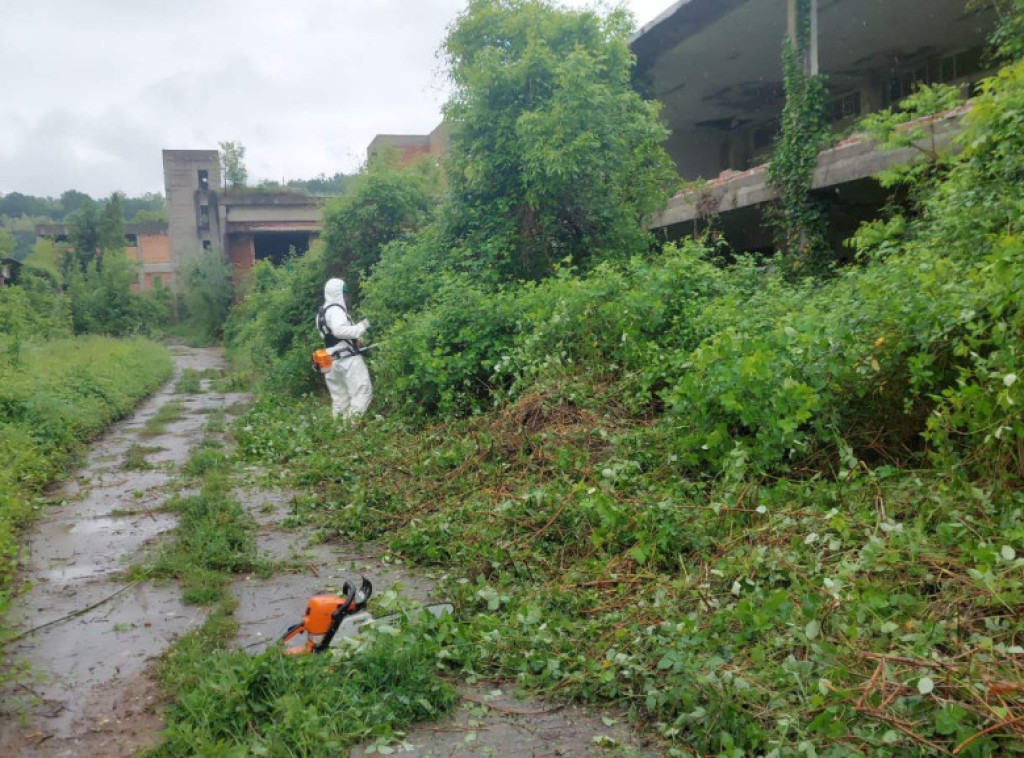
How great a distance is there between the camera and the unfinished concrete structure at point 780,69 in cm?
1247

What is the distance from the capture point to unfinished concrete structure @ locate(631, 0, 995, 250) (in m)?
12.5

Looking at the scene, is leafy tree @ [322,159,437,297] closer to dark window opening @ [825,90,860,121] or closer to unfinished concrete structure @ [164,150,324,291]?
dark window opening @ [825,90,860,121]

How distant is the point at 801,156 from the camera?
12250 mm

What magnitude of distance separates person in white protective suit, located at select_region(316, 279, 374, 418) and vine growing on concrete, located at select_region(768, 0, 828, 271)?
21.7 feet

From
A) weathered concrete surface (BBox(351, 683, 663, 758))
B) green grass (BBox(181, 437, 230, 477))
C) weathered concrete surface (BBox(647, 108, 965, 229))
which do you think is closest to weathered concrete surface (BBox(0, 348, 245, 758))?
green grass (BBox(181, 437, 230, 477))

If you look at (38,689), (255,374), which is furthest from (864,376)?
(255,374)

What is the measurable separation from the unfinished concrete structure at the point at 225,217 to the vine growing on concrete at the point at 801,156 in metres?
27.9

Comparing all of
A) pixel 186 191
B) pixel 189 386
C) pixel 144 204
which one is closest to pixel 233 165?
pixel 186 191

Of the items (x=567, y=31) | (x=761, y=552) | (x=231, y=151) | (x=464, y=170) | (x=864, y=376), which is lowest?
(x=761, y=552)

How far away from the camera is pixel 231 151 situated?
147 ft

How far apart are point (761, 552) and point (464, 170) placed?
953 cm

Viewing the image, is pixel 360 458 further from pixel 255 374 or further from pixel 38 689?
pixel 255 374

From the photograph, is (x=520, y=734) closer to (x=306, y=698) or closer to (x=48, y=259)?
(x=306, y=698)

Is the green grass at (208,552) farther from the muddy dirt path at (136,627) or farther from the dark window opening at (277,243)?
the dark window opening at (277,243)
